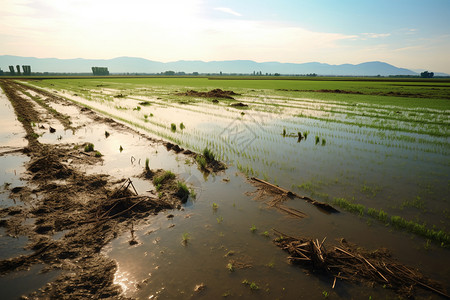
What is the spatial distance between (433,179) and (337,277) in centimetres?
569

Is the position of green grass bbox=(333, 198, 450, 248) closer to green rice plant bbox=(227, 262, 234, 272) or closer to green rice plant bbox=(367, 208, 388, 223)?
green rice plant bbox=(367, 208, 388, 223)

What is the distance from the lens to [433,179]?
6.83 metres

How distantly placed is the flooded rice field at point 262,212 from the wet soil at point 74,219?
0.45ft

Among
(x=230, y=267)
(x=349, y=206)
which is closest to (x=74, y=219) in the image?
(x=230, y=267)

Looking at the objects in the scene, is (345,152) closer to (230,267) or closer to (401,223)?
(401,223)

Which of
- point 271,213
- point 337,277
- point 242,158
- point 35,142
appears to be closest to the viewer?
point 337,277

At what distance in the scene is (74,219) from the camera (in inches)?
187

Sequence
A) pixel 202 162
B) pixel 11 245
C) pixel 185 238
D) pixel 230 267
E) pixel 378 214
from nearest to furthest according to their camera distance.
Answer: pixel 230 267 < pixel 11 245 < pixel 185 238 < pixel 378 214 < pixel 202 162

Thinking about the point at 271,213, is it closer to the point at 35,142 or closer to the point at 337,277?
the point at 337,277

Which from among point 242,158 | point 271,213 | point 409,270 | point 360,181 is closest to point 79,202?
point 271,213

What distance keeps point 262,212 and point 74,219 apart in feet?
13.3

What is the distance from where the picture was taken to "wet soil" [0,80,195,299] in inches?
133

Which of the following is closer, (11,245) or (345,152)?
(11,245)

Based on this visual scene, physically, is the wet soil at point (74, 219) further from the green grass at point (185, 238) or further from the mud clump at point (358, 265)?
the mud clump at point (358, 265)
